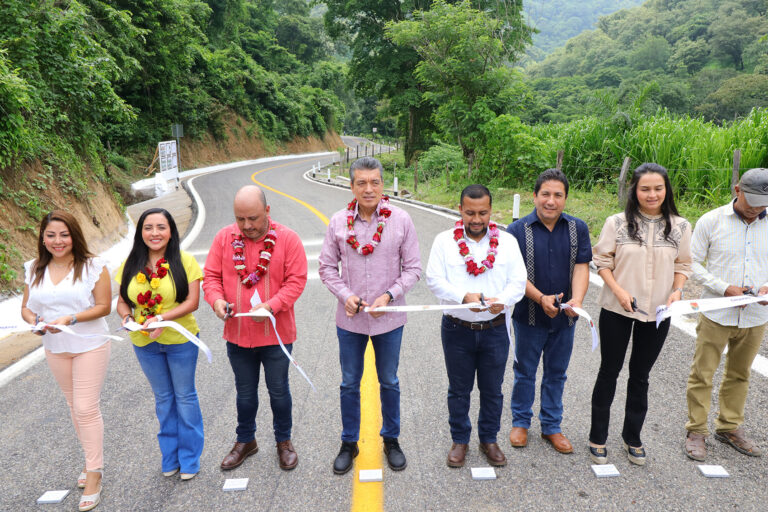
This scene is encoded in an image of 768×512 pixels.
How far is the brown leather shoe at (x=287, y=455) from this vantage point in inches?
130

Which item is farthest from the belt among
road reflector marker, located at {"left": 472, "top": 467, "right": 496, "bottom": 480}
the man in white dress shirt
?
road reflector marker, located at {"left": 472, "top": 467, "right": 496, "bottom": 480}

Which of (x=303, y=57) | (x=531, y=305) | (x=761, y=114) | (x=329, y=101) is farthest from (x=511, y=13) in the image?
(x=303, y=57)

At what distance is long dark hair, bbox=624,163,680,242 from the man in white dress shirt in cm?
83

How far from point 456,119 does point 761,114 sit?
1103 cm

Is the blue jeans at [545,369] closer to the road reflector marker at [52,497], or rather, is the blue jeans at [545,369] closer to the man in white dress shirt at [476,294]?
the man in white dress shirt at [476,294]

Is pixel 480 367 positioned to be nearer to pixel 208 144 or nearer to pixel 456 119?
pixel 456 119

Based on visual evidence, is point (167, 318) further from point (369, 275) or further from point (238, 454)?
point (369, 275)

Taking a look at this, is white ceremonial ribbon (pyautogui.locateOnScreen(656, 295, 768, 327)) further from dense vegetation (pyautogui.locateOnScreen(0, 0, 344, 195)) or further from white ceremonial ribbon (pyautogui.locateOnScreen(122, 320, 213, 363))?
dense vegetation (pyautogui.locateOnScreen(0, 0, 344, 195))

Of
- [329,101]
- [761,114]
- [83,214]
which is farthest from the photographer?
[329,101]

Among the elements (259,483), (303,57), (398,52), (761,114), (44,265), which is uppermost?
(303,57)

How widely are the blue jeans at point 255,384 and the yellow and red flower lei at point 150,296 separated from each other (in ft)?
1.78

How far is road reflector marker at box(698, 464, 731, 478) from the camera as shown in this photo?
3.12 metres

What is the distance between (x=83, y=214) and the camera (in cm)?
1018

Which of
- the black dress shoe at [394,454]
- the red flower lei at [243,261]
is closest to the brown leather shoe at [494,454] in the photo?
the black dress shoe at [394,454]
